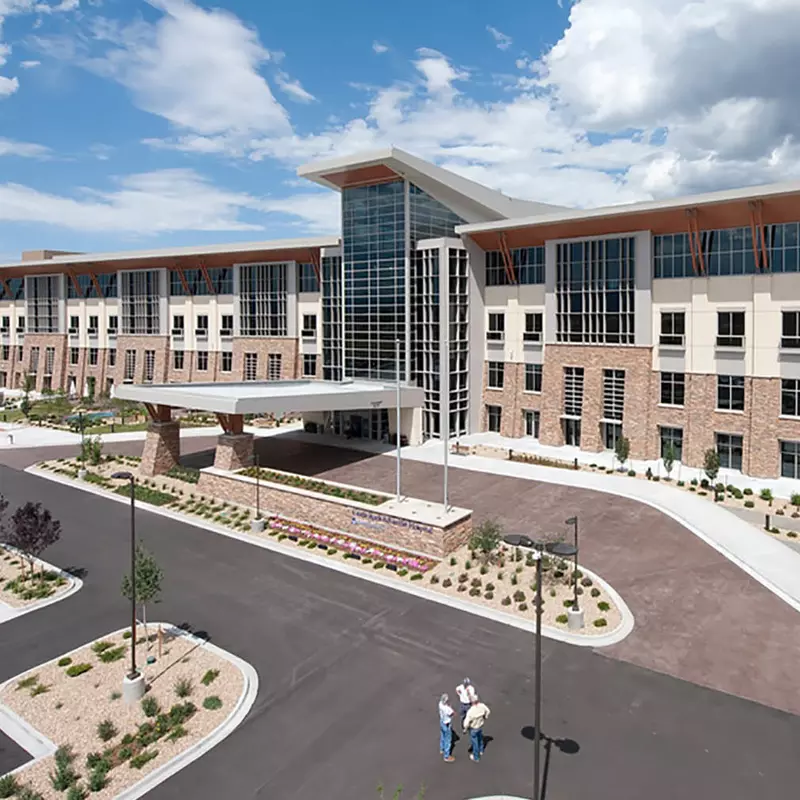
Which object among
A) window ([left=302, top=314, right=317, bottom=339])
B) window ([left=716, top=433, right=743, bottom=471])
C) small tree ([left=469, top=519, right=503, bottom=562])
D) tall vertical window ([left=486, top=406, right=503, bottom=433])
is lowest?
small tree ([left=469, top=519, right=503, bottom=562])

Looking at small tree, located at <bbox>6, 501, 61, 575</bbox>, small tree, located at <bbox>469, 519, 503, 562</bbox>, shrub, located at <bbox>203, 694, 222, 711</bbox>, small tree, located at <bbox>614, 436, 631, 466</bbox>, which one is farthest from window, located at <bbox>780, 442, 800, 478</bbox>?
small tree, located at <bbox>6, 501, 61, 575</bbox>

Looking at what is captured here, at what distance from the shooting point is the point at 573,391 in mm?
41875

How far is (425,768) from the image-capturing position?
41.3ft

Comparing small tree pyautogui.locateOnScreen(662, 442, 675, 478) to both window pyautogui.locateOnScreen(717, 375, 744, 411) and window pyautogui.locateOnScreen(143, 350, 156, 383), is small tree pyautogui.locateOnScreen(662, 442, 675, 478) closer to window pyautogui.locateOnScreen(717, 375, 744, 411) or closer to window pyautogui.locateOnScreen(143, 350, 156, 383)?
window pyautogui.locateOnScreen(717, 375, 744, 411)

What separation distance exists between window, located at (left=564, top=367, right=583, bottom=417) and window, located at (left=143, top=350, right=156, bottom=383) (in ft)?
147

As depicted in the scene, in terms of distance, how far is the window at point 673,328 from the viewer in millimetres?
37438

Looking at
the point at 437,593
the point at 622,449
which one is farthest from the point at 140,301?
the point at 437,593

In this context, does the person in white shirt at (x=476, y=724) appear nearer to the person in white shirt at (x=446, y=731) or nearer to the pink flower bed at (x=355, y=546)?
the person in white shirt at (x=446, y=731)

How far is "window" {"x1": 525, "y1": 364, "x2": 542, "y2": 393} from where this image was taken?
44.3 meters

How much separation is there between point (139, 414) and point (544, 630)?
51.8 meters

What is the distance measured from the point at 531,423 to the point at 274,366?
25.5 m

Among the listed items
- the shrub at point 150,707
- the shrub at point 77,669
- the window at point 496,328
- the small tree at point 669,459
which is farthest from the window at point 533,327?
the shrub at point 150,707

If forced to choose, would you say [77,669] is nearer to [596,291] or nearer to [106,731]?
[106,731]

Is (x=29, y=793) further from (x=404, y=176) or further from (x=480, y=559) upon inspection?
(x=404, y=176)
